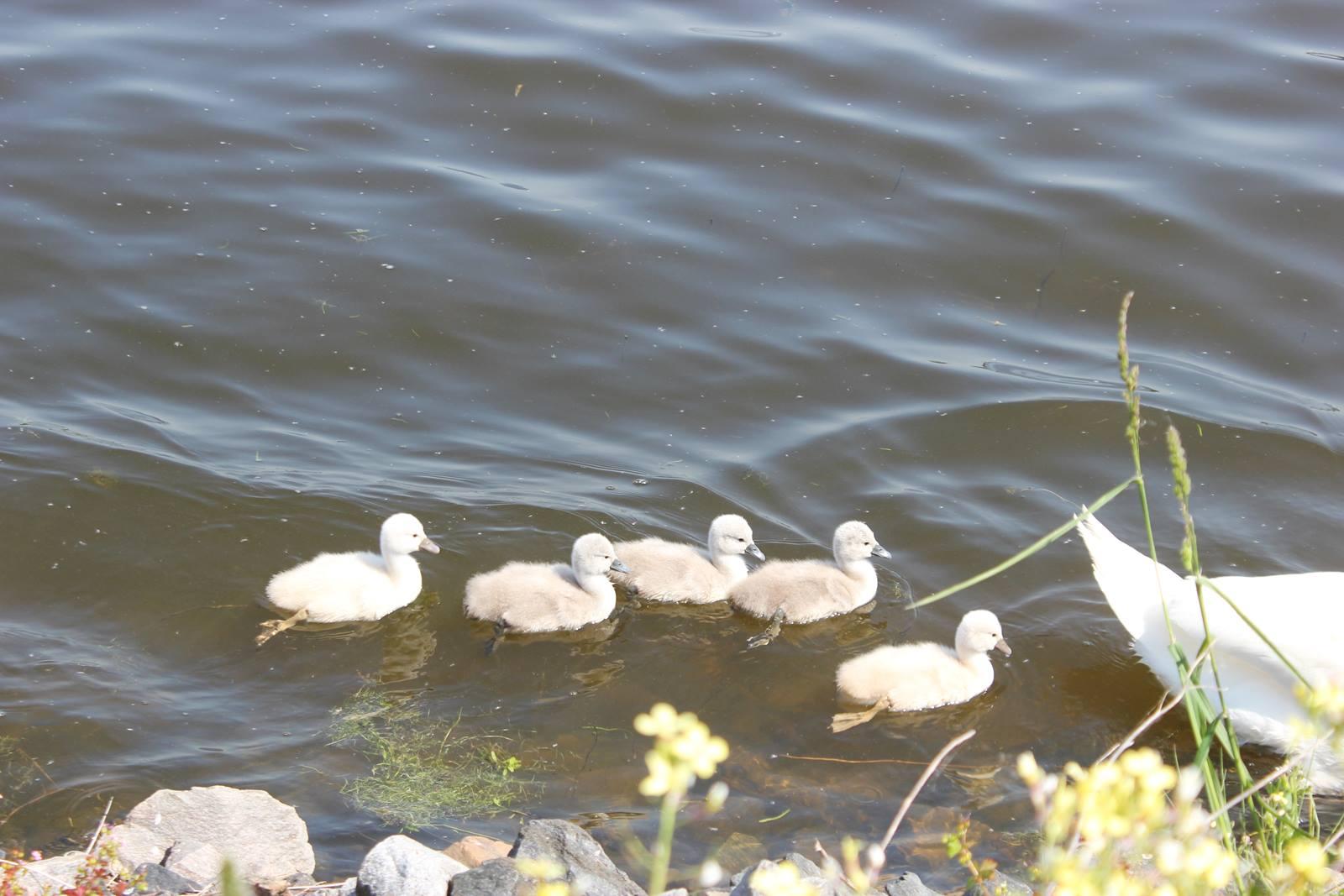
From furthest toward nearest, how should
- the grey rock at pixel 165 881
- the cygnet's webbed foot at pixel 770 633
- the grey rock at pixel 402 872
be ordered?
the cygnet's webbed foot at pixel 770 633
the grey rock at pixel 165 881
the grey rock at pixel 402 872

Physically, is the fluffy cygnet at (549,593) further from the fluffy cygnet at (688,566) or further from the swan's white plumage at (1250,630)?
the swan's white plumage at (1250,630)

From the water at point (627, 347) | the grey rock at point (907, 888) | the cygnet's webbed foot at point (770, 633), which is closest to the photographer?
the grey rock at point (907, 888)

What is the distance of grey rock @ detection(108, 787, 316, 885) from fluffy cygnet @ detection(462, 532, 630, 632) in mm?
1585

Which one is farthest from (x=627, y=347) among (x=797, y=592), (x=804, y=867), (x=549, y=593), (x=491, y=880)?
(x=491, y=880)

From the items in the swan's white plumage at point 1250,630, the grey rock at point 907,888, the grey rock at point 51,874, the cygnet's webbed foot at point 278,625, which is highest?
the swan's white plumage at point 1250,630

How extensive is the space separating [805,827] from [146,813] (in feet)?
7.76

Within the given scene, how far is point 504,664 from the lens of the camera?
6.30 metres

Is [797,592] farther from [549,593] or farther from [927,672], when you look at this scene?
[549,593]

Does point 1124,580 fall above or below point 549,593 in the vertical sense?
above

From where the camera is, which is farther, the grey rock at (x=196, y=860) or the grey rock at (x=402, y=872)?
the grey rock at (x=196, y=860)

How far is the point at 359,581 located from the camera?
633cm

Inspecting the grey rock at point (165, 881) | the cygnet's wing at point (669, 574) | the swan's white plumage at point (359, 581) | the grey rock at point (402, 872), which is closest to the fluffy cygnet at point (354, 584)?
the swan's white plumage at point (359, 581)

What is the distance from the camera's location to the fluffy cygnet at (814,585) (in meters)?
6.69

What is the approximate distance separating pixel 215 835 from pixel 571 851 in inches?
47.5
